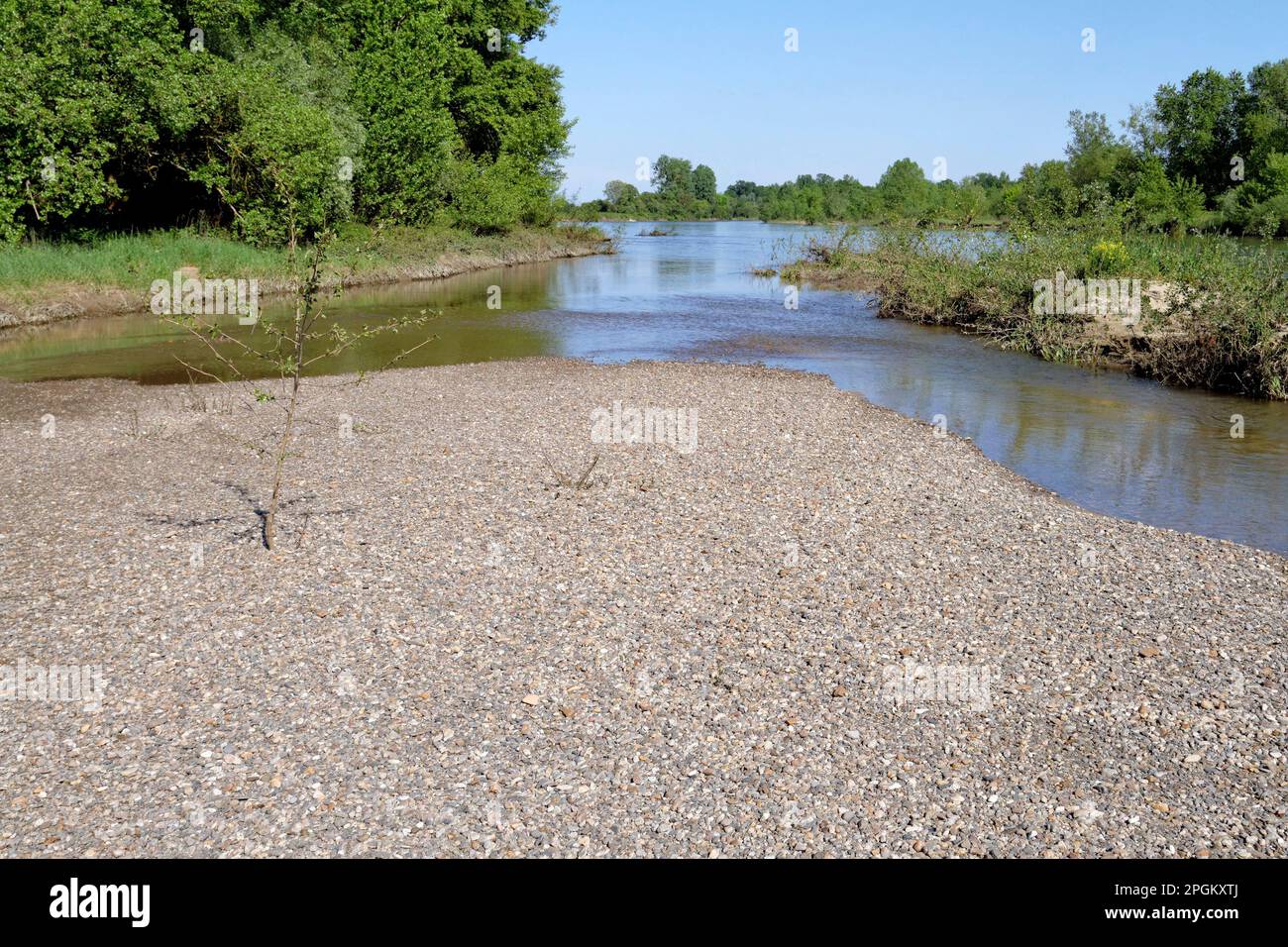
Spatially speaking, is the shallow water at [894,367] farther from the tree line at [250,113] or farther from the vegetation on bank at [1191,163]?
the vegetation on bank at [1191,163]

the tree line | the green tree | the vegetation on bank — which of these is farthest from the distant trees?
the tree line

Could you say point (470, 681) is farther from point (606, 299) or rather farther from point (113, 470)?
point (606, 299)

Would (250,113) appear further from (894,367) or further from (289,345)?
(894,367)

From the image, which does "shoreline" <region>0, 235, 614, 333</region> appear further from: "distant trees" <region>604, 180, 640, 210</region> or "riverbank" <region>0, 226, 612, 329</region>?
"distant trees" <region>604, 180, 640, 210</region>

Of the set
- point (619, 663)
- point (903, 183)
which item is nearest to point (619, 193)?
point (903, 183)

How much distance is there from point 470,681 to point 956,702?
3577 mm

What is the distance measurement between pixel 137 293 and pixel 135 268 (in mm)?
1065

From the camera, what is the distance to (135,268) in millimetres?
29859

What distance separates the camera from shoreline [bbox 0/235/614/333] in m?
26.4

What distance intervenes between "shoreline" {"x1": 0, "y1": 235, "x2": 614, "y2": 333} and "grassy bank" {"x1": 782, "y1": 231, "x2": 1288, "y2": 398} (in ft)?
58.3

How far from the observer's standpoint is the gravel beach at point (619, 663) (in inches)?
226

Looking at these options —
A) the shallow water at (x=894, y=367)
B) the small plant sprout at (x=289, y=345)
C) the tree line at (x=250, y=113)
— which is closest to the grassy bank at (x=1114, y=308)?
the shallow water at (x=894, y=367)

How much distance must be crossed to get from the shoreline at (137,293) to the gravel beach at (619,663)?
23.1ft
